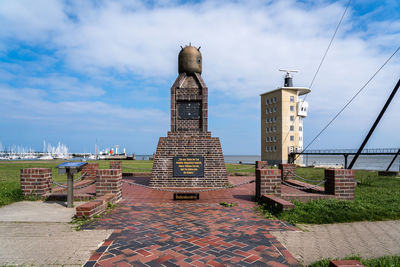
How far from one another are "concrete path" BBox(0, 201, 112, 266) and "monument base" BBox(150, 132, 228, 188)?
5.45 meters

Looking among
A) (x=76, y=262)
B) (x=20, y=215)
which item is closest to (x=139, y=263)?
(x=76, y=262)

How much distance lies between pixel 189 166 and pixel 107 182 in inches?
180

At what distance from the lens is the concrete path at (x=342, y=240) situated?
169 inches

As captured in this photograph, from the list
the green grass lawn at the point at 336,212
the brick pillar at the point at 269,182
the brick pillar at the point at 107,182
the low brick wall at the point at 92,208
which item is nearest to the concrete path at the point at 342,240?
the green grass lawn at the point at 336,212

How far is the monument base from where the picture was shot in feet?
39.8

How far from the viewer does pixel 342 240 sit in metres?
4.97

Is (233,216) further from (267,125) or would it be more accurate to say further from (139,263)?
(267,125)

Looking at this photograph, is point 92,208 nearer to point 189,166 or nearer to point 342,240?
point 342,240

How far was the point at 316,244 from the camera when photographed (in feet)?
15.6

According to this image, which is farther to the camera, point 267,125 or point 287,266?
point 267,125

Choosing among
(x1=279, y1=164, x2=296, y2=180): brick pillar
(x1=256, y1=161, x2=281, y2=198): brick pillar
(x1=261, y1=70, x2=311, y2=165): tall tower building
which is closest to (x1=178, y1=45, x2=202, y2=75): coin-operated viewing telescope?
(x1=279, y1=164, x2=296, y2=180): brick pillar

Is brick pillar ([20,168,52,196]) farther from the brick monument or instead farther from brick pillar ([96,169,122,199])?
the brick monument

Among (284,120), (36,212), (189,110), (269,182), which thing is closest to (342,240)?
(269,182)

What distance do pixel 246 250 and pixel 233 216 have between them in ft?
7.69
